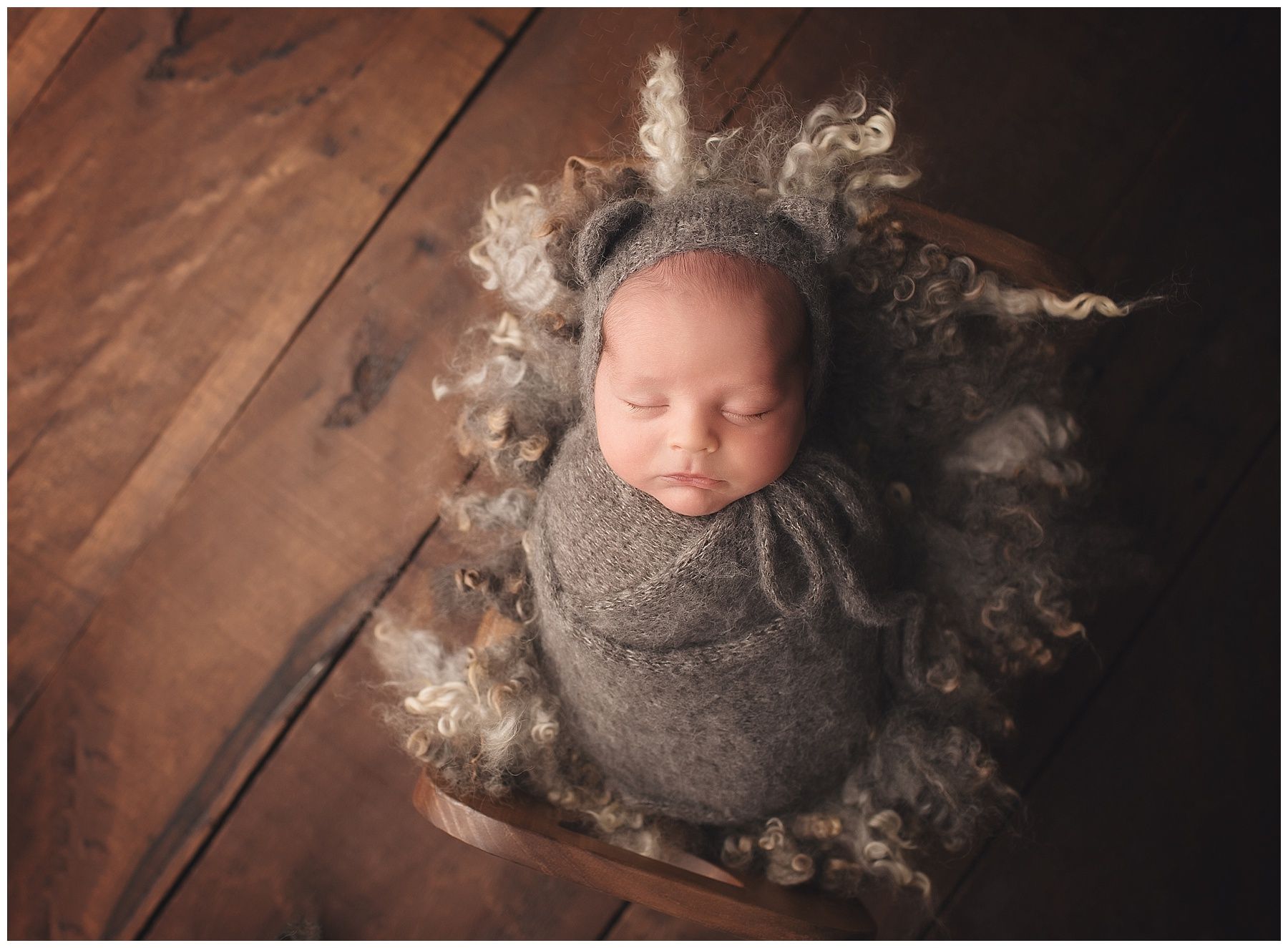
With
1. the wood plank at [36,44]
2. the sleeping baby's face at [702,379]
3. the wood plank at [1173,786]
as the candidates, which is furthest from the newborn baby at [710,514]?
the wood plank at [36,44]

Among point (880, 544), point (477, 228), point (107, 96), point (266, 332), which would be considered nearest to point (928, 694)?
point (880, 544)

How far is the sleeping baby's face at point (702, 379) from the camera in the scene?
0.61 metres

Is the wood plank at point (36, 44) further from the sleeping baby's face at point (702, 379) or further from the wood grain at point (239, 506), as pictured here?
the sleeping baby's face at point (702, 379)

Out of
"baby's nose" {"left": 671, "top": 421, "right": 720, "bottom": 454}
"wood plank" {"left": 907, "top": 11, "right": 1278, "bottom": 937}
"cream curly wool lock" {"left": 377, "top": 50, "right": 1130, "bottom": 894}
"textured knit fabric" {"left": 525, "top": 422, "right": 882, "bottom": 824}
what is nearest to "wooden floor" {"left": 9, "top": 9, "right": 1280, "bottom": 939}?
"wood plank" {"left": 907, "top": 11, "right": 1278, "bottom": 937}

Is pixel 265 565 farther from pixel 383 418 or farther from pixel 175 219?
pixel 175 219

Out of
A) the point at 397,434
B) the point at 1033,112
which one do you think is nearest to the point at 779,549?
the point at 397,434

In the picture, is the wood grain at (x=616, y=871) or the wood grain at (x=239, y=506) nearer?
the wood grain at (x=616, y=871)

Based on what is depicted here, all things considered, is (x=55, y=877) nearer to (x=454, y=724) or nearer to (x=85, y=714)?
(x=85, y=714)

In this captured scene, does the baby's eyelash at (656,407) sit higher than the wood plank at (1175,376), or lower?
lower

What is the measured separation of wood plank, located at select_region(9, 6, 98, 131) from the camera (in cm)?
103

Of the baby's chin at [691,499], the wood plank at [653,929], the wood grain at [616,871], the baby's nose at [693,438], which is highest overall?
the baby's nose at [693,438]

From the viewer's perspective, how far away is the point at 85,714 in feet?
3.48

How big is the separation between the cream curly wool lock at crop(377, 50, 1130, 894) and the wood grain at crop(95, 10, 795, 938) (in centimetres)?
19

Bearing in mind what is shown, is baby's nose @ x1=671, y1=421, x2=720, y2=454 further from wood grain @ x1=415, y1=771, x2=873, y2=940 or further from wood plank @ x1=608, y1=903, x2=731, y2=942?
wood plank @ x1=608, y1=903, x2=731, y2=942
